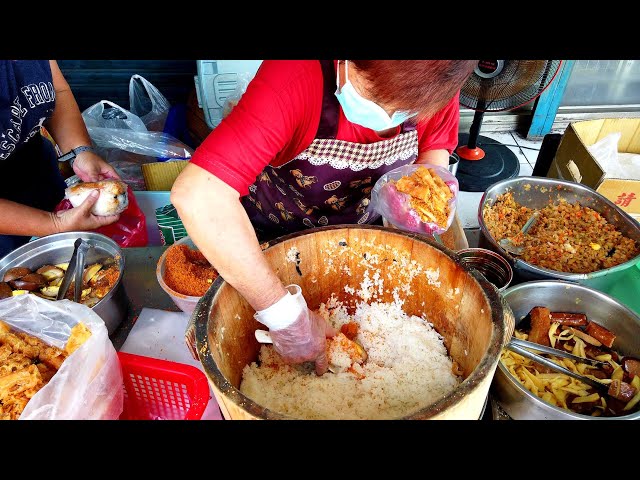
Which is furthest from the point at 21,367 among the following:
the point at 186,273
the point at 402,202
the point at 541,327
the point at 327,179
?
the point at 541,327

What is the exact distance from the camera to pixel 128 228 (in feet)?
6.44

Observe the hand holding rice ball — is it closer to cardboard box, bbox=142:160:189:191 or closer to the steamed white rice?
the steamed white rice

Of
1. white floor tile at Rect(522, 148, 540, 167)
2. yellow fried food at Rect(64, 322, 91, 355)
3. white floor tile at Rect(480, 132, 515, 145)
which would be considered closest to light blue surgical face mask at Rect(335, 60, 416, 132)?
yellow fried food at Rect(64, 322, 91, 355)

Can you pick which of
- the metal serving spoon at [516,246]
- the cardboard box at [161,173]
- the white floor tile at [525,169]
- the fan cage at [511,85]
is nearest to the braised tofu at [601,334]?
the metal serving spoon at [516,246]

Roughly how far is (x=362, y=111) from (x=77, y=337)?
994mm

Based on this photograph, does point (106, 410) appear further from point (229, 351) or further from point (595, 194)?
point (595, 194)

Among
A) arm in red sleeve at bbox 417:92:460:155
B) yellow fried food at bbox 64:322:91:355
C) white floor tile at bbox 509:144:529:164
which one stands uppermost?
arm in red sleeve at bbox 417:92:460:155

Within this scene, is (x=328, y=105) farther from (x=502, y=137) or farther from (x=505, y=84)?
(x=502, y=137)

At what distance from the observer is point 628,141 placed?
9.41 ft

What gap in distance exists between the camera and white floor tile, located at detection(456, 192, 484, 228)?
3.34m

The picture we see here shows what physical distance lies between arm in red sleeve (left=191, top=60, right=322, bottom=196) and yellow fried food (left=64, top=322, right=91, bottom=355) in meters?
0.56

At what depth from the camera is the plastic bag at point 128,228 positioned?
6.26 feet
